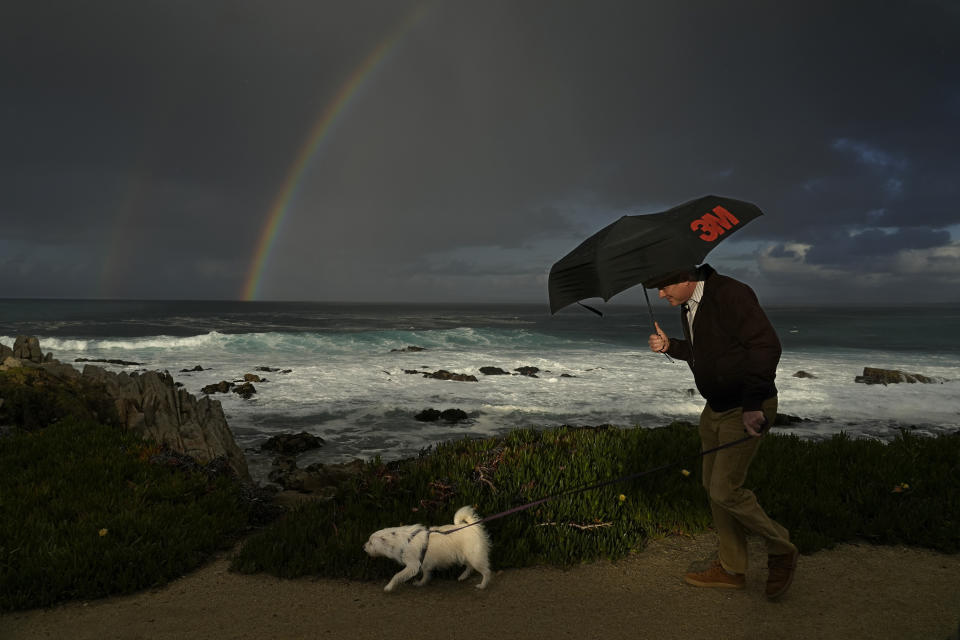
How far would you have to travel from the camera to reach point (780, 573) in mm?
3766

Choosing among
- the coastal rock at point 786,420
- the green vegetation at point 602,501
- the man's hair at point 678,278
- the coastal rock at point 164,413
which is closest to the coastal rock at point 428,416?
the coastal rock at point 164,413

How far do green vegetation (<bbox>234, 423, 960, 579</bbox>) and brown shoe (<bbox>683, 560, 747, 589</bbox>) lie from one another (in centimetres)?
74

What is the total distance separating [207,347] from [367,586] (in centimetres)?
4091

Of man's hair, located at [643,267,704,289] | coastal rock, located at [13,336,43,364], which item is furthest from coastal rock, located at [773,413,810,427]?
coastal rock, located at [13,336,43,364]

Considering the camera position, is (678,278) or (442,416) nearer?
(678,278)

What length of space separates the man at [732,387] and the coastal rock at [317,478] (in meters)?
Result: 5.41

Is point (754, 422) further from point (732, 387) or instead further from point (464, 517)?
point (464, 517)

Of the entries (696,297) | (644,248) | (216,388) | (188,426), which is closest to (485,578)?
(696,297)

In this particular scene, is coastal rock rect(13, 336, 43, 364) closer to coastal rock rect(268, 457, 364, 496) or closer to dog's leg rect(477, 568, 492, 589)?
coastal rock rect(268, 457, 364, 496)

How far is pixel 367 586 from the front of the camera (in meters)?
4.25

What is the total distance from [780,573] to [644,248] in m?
2.57

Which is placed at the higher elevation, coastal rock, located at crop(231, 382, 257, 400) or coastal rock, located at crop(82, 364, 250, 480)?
coastal rock, located at crop(82, 364, 250, 480)

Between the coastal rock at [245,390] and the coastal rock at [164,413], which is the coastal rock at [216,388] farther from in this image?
the coastal rock at [164,413]

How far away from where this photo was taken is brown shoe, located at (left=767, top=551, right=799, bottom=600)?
3734 mm
